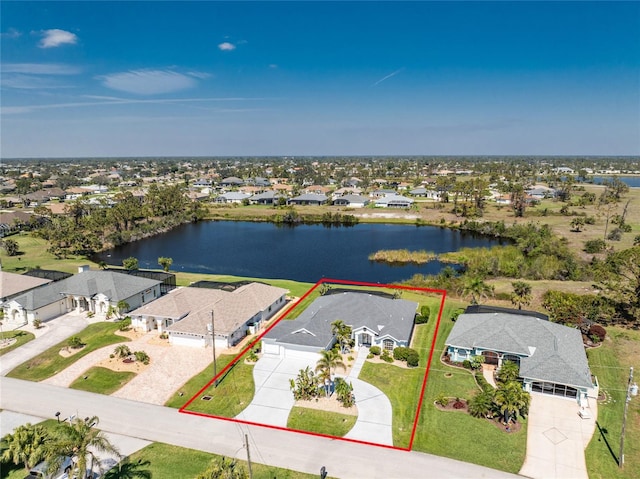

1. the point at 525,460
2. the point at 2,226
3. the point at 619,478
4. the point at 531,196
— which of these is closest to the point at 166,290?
the point at 525,460

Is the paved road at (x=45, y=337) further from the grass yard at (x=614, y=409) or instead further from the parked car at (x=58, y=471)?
the grass yard at (x=614, y=409)

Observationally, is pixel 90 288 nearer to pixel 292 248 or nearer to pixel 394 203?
pixel 292 248

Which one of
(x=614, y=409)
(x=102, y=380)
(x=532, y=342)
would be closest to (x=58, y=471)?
(x=102, y=380)

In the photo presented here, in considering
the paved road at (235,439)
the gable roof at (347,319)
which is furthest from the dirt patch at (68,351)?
the gable roof at (347,319)

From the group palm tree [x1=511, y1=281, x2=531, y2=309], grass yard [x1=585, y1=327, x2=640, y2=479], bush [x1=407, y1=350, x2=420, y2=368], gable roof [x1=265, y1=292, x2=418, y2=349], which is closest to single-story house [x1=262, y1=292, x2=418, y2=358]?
gable roof [x1=265, y1=292, x2=418, y2=349]

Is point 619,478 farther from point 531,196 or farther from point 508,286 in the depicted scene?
point 531,196

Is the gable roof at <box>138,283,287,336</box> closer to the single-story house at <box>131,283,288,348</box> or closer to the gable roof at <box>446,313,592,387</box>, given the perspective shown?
the single-story house at <box>131,283,288,348</box>
